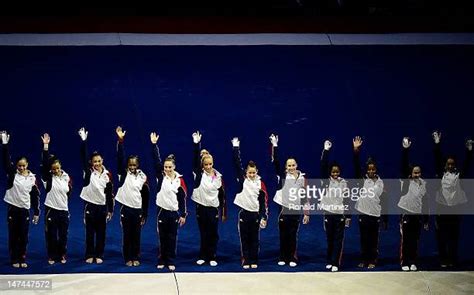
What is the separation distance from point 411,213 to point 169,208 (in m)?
2.34

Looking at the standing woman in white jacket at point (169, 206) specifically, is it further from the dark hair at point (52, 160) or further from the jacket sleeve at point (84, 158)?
the dark hair at point (52, 160)

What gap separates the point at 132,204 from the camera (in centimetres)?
909

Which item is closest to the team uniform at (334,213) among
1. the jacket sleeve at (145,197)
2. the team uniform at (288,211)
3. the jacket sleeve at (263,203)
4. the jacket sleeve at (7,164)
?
the team uniform at (288,211)

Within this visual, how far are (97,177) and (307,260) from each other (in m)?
2.15

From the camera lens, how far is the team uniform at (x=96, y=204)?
8.95 m

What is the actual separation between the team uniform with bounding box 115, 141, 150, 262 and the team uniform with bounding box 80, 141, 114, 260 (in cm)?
12

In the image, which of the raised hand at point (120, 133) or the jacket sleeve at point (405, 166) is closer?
the jacket sleeve at point (405, 166)

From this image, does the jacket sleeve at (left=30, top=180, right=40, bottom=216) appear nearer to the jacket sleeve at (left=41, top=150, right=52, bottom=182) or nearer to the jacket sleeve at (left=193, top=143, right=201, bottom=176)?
the jacket sleeve at (left=41, top=150, right=52, bottom=182)

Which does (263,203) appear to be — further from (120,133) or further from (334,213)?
(120,133)

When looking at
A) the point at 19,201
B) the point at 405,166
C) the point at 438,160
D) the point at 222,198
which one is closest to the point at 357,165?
the point at 405,166

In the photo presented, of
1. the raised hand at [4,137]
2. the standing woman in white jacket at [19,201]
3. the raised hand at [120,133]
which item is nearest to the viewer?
the standing woman in white jacket at [19,201]

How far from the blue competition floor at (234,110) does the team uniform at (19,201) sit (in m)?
0.15

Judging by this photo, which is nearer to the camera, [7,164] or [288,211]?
[7,164]

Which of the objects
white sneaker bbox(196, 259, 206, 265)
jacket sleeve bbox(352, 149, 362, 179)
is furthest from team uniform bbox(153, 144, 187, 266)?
jacket sleeve bbox(352, 149, 362, 179)
